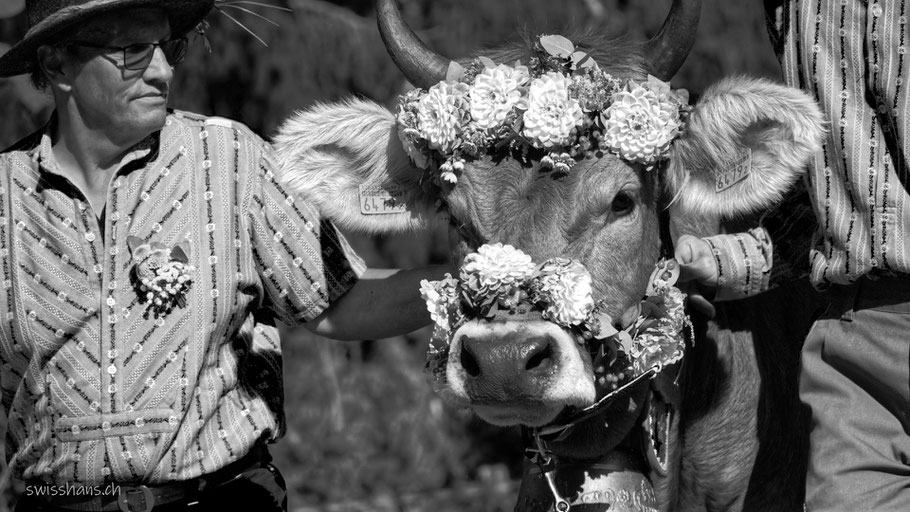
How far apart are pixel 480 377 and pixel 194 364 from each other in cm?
96

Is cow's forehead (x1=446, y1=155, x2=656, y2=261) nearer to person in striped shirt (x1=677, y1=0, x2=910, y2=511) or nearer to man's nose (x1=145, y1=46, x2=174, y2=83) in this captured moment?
person in striped shirt (x1=677, y1=0, x2=910, y2=511)

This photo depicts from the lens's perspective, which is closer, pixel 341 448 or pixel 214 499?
pixel 214 499

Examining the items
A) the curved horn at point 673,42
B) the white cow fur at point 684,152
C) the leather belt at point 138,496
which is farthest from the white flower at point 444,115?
the leather belt at point 138,496

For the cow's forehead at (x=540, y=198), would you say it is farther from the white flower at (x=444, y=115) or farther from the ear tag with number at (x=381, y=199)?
the ear tag with number at (x=381, y=199)

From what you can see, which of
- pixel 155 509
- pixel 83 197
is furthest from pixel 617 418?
pixel 83 197

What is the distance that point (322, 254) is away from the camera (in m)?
4.57

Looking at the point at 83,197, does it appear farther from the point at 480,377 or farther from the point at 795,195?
the point at 795,195

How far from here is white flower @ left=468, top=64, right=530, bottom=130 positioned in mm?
4070

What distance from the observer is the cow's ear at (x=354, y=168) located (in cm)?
452

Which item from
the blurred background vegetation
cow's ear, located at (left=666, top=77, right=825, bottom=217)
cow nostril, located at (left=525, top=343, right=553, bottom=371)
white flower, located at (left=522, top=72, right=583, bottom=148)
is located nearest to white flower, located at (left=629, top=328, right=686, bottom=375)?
cow nostril, located at (left=525, top=343, right=553, bottom=371)

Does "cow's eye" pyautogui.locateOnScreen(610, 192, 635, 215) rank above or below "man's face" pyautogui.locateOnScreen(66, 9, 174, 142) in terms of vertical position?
below

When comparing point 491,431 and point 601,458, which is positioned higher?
point 601,458

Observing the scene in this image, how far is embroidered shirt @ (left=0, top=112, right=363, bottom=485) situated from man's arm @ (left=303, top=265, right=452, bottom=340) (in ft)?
0.81

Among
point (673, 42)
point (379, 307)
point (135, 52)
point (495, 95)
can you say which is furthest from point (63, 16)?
point (673, 42)
